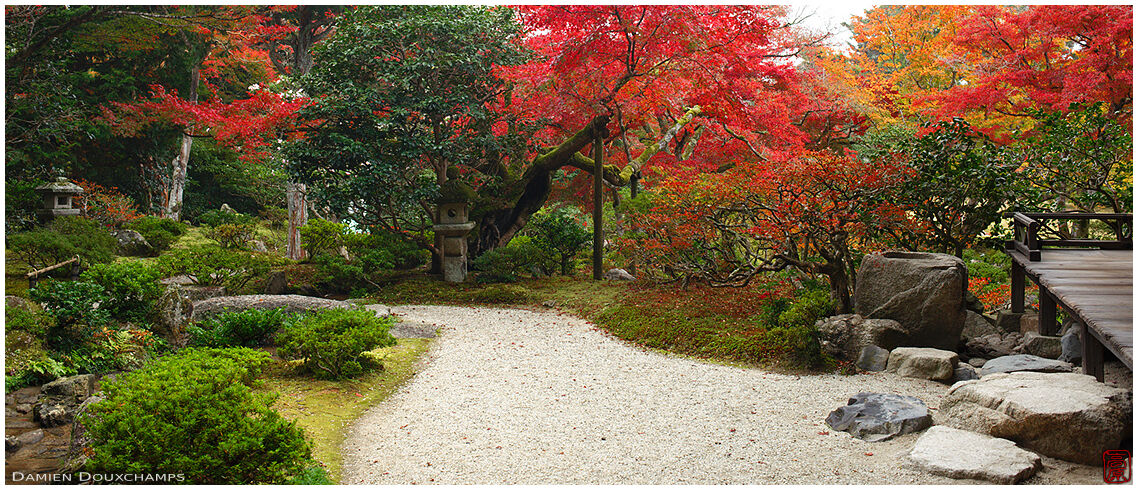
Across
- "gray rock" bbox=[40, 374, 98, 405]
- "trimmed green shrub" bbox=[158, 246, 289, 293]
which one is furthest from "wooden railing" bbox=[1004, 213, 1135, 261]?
"trimmed green shrub" bbox=[158, 246, 289, 293]

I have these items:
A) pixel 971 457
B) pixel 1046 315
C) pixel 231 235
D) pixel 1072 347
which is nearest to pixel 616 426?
pixel 971 457

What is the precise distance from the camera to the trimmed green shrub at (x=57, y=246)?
24.7 ft

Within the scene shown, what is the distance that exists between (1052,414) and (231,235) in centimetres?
1258

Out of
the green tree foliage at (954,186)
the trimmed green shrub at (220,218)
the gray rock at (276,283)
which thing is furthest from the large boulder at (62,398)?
the trimmed green shrub at (220,218)

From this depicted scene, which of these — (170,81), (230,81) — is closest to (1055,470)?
(170,81)

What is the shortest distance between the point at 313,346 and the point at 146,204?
11.5 m

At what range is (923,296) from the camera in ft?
19.5

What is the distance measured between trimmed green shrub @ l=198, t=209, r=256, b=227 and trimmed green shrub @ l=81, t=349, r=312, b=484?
39.7 ft

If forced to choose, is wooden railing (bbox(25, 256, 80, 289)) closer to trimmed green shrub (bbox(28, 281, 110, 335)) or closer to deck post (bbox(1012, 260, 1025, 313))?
trimmed green shrub (bbox(28, 281, 110, 335))

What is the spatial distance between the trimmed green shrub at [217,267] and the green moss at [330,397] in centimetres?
396

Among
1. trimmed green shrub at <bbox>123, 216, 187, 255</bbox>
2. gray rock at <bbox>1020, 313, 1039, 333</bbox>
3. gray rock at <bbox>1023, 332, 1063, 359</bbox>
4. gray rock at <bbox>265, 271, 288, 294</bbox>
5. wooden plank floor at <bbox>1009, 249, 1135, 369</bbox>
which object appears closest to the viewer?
wooden plank floor at <bbox>1009, 249, 1135, 369</bbox>

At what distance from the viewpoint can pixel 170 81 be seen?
43.8 ft

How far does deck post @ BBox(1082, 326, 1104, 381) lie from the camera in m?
4.41

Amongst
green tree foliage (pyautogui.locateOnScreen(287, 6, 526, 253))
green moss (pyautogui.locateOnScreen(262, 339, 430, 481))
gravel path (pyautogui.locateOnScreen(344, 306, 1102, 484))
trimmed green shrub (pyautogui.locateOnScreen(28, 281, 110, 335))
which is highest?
green tree foliage (pyautogui.locateOnScreen(287, 6, 526, 253))
